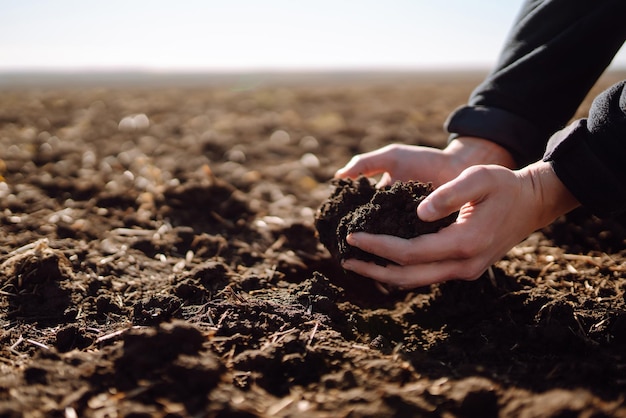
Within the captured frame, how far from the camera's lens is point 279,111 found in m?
6.76

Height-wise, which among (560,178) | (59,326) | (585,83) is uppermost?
(585,83)

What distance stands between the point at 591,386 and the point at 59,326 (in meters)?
1.74

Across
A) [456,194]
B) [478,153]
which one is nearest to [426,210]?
[456,194]

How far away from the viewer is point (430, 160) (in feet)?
7.86

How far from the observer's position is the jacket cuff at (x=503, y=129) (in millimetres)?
2340

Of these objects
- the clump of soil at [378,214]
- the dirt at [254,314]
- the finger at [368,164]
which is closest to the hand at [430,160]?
the finger at [368,164]

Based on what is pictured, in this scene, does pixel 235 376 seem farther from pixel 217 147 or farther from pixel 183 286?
pixel 217 147

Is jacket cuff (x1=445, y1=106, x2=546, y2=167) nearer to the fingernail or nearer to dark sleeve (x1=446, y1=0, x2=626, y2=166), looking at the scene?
dark sleeve (x1=446, y1=0, x2=626, y2=166)

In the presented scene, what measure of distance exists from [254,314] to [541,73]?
5.36 feet

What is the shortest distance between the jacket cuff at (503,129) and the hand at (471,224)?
1.59 feet

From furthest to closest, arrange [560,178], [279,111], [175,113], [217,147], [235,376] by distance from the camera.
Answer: [279,111], [175,113], [217,147], [560,178], [235,376]

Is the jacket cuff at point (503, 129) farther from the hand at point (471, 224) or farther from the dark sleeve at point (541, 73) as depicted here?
the hand at point (471, 224)

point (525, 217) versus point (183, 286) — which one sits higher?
point (525, 217)

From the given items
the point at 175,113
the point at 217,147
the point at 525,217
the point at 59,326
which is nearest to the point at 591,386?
the point at 525,217
